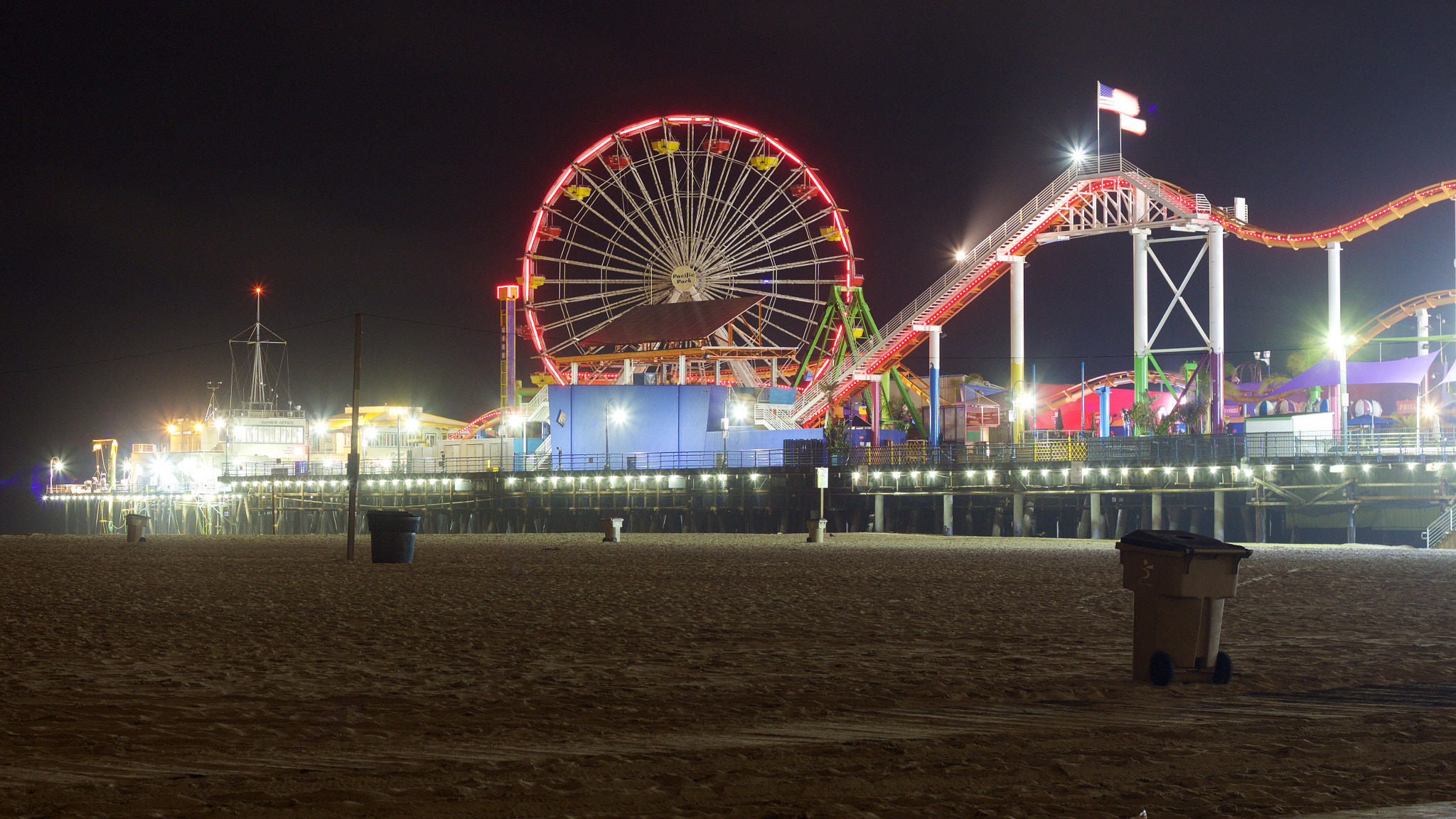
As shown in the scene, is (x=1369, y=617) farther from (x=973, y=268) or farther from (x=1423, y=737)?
(x=973, y=268)

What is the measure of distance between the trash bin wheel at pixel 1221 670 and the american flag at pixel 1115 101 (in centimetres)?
4178

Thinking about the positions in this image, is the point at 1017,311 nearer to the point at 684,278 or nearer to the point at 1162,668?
the point at 684,278

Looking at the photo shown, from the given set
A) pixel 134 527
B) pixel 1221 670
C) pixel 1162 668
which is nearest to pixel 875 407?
pixel 134 527

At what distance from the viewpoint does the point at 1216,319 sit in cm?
4341

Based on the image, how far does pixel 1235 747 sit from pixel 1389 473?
118 feet

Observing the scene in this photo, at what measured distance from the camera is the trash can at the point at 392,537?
22.4 metres

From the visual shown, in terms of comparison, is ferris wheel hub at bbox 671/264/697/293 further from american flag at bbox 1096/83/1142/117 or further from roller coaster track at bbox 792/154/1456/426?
american flag at bbox 1096/83/1142/117

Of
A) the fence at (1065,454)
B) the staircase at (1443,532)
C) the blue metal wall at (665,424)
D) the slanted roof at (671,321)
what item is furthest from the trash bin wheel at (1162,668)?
the slanted roof at (671,321)

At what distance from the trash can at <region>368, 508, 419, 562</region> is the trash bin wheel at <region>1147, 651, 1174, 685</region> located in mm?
17301

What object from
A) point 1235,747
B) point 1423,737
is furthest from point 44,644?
point 1423,737

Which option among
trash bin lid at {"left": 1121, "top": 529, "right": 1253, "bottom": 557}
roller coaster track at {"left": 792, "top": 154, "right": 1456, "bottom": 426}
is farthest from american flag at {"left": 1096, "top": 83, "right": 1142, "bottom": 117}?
trash bin lid at {"left": 1121, "top": 529, "right": 1253, "bottom": 557}

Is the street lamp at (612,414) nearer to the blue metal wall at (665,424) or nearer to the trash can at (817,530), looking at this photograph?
the blue metal wall at (665,424)

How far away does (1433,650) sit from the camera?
29.1 ft

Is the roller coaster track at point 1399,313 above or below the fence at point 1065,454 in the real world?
above
